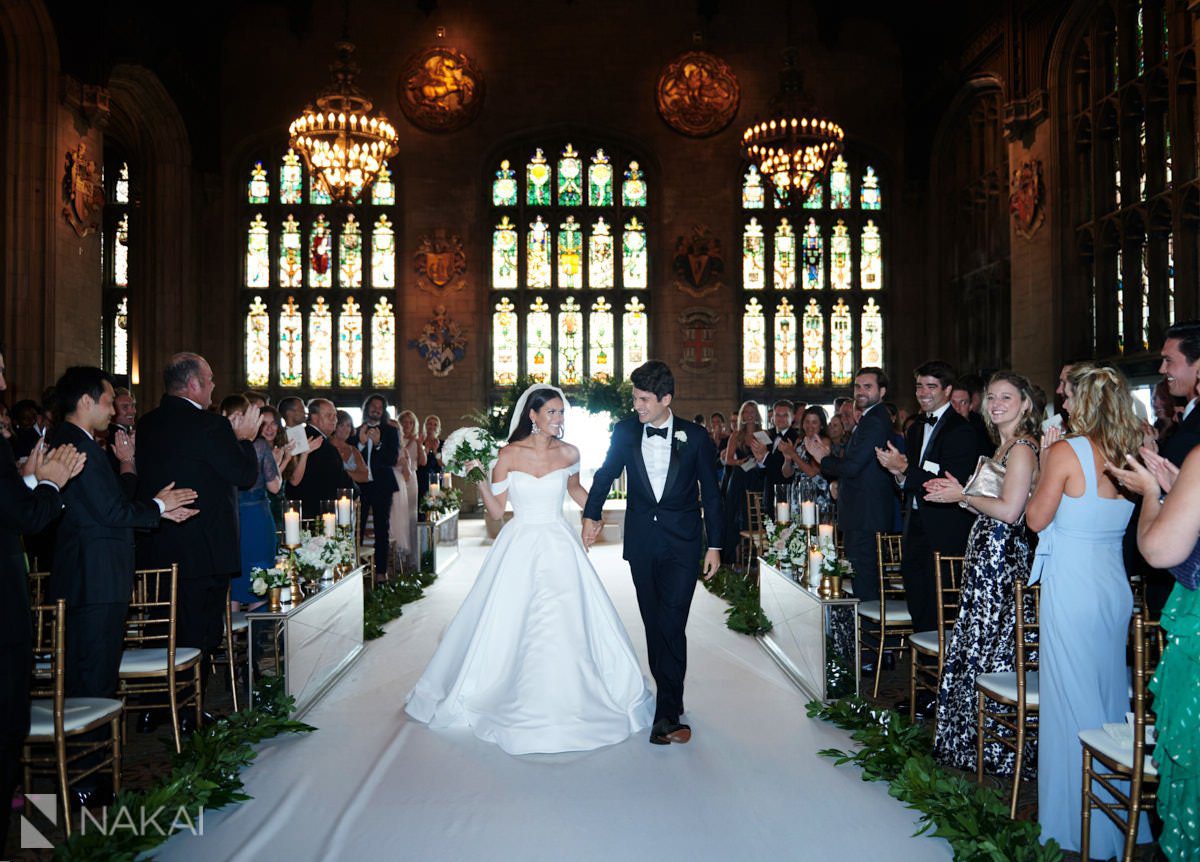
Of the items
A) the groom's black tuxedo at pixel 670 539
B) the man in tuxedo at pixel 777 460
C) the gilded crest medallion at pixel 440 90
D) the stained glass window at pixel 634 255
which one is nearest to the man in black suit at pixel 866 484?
the groom's black tuxedo at pixel 670 539

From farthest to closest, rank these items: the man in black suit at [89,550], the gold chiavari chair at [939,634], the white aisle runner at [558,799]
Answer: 1. the gold chiavari chair at [939,634]
2. the man in black suit at [89,550]
3. the white aisle runner at [558,799]

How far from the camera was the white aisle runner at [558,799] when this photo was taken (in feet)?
11.7

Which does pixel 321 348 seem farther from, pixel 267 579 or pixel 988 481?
pixel 988 481

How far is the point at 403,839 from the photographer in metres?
3.65

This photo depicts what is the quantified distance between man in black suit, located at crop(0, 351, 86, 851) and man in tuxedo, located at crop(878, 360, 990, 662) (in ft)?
13.5

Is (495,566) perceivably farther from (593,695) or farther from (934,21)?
(934,21)

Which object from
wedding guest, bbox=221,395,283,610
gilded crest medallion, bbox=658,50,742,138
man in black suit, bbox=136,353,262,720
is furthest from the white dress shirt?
gilded crest medallion, bbox=658,50,742,138

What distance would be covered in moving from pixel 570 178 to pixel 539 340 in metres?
2.99

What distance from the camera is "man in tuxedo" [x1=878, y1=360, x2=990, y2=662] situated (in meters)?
5.23

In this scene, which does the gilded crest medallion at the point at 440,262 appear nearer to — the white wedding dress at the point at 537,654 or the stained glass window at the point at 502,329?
the stained glass window at the point at 502,329

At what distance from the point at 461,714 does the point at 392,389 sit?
42.1 feet

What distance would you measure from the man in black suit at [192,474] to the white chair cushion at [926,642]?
138 inches

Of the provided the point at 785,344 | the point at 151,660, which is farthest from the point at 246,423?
the point at 785,344

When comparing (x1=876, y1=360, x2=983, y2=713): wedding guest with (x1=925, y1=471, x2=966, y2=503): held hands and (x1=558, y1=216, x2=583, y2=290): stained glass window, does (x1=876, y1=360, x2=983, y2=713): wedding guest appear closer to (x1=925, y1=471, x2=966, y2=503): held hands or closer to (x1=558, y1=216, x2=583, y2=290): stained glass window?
(x1=925, y1=471, x2=966, y2=503): held hands
